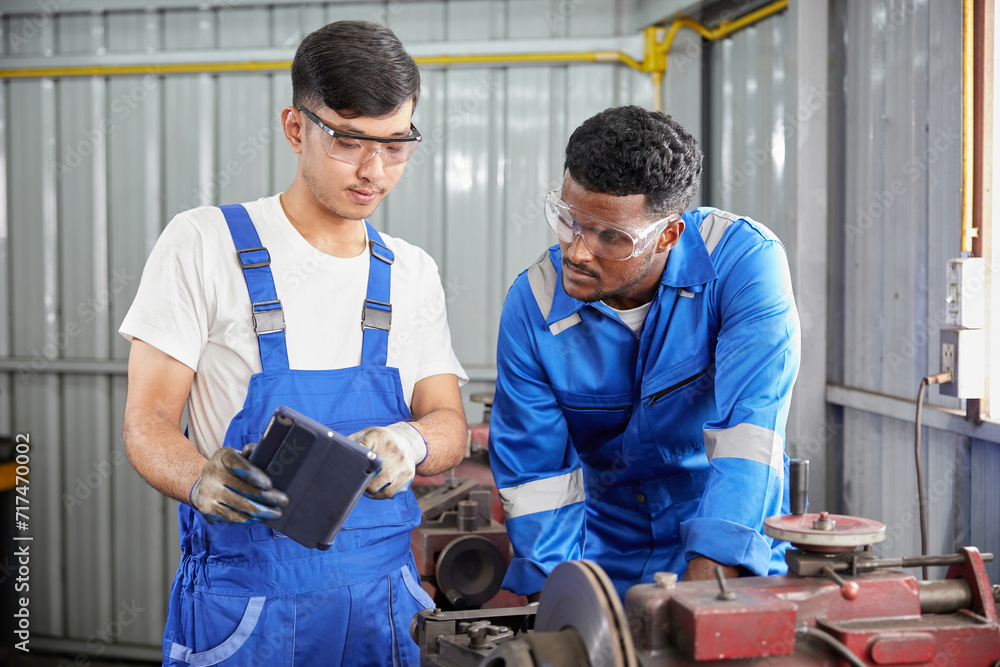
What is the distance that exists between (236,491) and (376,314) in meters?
0.45

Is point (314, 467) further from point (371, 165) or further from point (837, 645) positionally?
point (837, 645)

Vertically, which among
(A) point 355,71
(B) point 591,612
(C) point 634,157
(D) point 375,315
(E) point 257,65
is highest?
(E) point 257,65

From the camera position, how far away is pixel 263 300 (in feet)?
4.80

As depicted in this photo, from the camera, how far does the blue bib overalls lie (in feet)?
4.65

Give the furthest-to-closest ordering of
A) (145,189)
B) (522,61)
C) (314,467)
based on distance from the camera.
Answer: (145,189)
(522,61)
(314,467)

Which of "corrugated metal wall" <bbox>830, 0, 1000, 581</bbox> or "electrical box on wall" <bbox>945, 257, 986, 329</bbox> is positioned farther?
"corrugated metal wall" <bbox>830, 0, 1000, 581</bbox>

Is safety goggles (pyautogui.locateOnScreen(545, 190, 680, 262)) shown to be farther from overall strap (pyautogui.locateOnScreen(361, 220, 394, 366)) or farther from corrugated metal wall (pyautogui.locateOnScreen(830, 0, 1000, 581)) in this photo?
corrugated metal wall (pyautogui.locateOnScreen(830, 0, 1000, 581))

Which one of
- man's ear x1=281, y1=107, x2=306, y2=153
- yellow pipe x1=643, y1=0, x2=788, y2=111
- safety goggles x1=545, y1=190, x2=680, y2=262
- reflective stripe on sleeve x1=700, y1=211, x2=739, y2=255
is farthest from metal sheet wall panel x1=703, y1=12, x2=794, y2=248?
man's ear x1=281, y1=107, x2=306, y2=153

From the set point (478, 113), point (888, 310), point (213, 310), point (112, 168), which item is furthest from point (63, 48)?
point (888, 310)

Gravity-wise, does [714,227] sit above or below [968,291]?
above

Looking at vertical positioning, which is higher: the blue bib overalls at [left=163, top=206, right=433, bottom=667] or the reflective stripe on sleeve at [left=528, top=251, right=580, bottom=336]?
the reflective stripe on sleeve at [left=528, top=251, right=580, bottom=336]

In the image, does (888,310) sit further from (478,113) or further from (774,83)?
(478,113)

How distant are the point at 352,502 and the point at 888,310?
189 cm

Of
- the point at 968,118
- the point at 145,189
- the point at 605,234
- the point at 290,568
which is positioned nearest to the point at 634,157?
the point at 605,234
